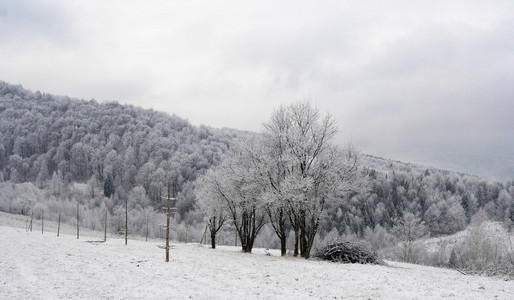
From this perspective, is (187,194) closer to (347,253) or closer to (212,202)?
(212,202)

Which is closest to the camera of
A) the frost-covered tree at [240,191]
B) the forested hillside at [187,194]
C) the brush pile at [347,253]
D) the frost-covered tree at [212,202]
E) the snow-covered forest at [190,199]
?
the brush pile at [347,253]

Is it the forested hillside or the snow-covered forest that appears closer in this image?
the snow-covered forest

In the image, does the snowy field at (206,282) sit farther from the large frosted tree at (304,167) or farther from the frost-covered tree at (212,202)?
the frost-covered tree at (212,202)

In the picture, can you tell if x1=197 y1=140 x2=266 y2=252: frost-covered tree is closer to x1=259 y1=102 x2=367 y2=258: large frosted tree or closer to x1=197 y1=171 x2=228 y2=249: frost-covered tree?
x1=197 y1=171 x2=228 y2=249: frost-covered tree

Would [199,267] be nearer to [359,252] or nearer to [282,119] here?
[359,252]

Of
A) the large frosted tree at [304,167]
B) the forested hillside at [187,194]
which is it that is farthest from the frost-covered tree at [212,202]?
the forested hillside at [187,194]

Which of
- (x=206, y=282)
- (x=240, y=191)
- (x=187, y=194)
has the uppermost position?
(x=240, y=191)

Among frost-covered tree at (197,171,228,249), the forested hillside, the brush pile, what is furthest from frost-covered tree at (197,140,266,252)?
the forested hillside

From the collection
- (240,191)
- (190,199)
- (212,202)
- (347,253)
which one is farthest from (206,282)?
(190,199)

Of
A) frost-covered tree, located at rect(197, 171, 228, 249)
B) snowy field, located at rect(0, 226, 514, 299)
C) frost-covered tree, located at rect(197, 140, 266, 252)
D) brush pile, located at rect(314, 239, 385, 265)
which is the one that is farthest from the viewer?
frost-covered tree, located at rect(197, 171, 228, 249)

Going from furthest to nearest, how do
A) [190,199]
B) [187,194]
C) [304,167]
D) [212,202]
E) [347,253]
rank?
[187,194]
[190,199]
[212,202]
[304,167]
[347,253]

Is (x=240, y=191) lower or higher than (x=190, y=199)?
higher

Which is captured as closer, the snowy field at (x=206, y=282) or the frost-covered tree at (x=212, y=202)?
the snowy field at (x=206, y=282)

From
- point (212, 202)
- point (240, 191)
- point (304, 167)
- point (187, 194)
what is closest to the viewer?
point (304, 167)
